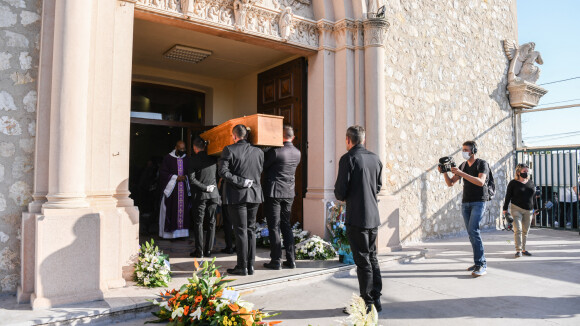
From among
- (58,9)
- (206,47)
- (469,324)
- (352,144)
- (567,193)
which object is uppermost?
(206,47)

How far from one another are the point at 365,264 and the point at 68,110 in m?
3.19

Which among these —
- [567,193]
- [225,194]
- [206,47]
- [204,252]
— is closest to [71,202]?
[225,194]

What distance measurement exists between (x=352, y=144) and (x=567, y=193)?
9006 millimetres

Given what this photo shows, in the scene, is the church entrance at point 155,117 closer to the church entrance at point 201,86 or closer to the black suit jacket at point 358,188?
the church entrance at point 201,86

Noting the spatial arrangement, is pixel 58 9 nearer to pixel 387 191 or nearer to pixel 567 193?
pixel 387 191

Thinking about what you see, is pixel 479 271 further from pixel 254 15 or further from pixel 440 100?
pixel 254 15

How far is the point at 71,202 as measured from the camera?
144 inches

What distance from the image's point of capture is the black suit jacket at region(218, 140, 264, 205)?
15.0ft

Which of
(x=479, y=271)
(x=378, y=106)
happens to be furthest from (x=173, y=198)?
(x=479, y=271)

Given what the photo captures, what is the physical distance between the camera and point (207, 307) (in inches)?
121

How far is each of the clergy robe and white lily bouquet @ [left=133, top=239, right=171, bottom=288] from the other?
258 cm

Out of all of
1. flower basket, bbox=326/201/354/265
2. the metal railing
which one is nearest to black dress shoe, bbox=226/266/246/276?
A: flower basket, bbox=326/201/354/265

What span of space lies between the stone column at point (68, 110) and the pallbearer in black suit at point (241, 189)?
4.92 ft

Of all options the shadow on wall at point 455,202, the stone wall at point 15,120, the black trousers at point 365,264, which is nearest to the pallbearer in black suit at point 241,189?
the black trousers at point 365,264
